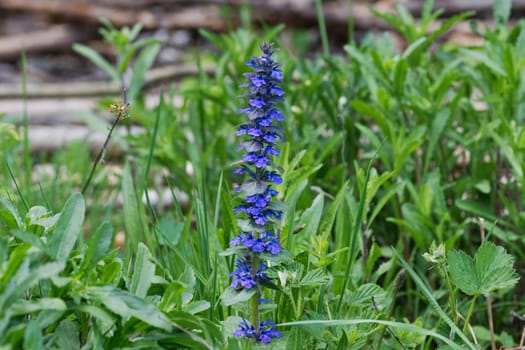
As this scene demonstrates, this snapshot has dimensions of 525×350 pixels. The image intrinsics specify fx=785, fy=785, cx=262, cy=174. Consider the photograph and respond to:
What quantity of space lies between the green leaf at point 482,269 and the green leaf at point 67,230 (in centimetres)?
84

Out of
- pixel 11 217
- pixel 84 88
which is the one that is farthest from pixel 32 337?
pixel 84 88

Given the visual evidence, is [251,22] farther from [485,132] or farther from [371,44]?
[485,132]

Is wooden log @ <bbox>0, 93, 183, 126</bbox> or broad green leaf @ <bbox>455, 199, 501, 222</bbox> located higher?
wooden log @ <bbox>0, 93, 183, 126</bbox>

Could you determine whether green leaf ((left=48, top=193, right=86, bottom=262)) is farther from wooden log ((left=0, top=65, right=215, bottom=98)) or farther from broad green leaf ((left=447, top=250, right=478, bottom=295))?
wooden log ((left=0, top=65, right=215, bottom=98))

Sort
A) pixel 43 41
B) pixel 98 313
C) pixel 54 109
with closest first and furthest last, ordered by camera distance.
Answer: pixel 98 313
pixel 54 109
pixel 43 41

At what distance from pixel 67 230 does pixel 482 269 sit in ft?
3.10

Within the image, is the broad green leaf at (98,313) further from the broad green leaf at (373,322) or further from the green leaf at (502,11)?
the green leaf at (502,11)

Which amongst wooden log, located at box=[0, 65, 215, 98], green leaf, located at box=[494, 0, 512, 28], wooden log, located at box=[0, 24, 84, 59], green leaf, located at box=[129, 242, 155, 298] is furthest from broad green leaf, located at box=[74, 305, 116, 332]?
wooden log, located at box=[0, 24, 84, 59]

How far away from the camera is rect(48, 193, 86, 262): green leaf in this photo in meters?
1.61

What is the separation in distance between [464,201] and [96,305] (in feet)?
4.83

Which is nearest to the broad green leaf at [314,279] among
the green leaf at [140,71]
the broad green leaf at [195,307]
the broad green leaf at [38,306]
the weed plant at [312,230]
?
the weed plant at [312,230]

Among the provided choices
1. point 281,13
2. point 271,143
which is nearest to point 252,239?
point 271,143

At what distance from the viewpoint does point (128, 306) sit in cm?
153

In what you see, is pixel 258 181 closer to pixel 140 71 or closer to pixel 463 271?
pixel 463 271
